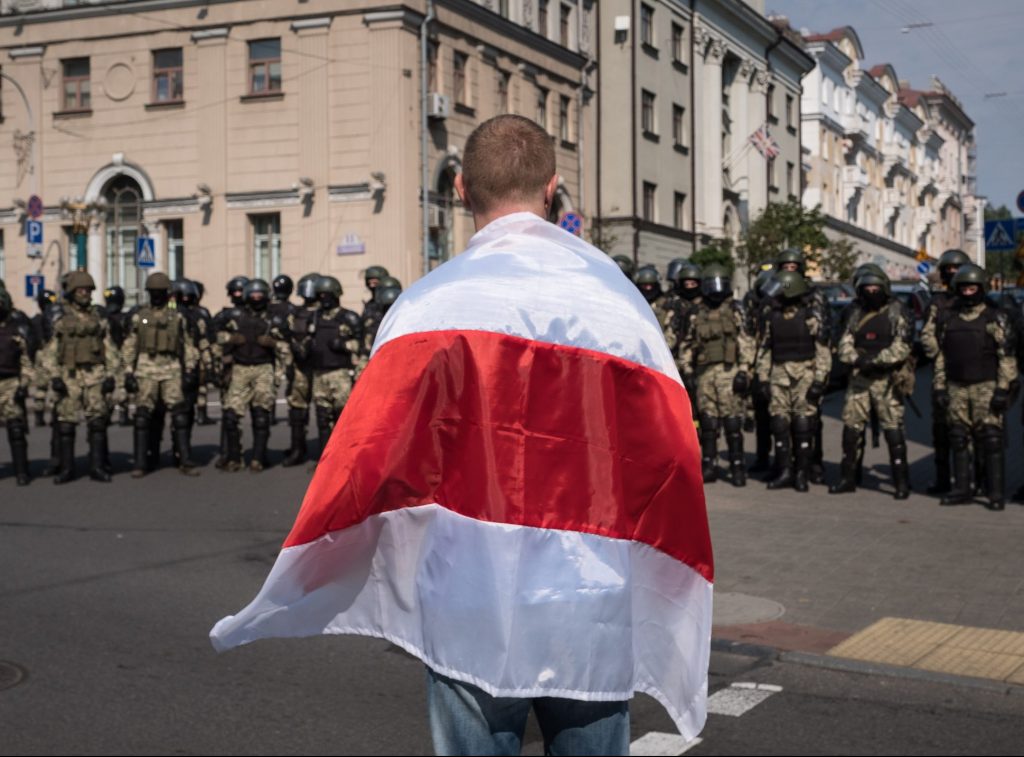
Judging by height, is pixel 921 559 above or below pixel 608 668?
below

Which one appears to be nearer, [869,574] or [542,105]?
[869,574]

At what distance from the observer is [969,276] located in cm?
1159

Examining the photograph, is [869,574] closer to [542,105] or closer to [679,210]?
[542,105]

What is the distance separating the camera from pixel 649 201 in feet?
148

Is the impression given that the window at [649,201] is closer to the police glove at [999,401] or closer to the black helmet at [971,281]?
the black helmet at [971,281]

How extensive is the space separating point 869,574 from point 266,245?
2676 centimetres

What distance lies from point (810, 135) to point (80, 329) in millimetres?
55880

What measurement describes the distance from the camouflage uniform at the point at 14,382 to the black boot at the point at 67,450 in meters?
0.33

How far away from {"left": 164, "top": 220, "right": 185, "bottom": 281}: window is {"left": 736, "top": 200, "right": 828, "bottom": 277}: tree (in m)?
18.7

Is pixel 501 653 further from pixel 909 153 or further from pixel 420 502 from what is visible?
pixel 909 153

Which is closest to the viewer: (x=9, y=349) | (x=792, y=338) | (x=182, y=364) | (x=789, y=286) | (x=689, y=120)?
(x=789, y=286)

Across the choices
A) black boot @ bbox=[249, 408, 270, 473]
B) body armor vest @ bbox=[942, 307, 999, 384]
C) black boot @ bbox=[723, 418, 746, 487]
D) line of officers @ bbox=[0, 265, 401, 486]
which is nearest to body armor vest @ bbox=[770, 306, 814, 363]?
black boot @ bbox=[723, 418, 746, 487]

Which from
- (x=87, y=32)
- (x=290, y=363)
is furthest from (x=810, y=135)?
(x=290, y=363)

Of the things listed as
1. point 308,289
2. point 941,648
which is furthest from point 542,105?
point 941,648
